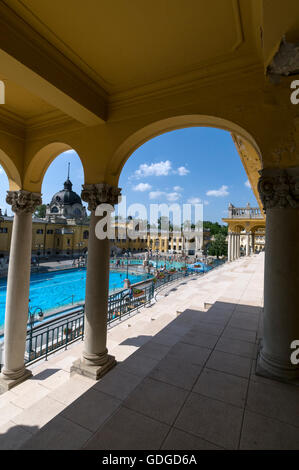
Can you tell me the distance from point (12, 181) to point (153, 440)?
610 cm

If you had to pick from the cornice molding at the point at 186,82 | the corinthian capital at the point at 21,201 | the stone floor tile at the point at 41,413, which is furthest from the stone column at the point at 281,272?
the corinthian capital at the point at 21,201

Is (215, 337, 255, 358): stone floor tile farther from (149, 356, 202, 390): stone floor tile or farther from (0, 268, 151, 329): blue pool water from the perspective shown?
(0, 268, 151, 329): blue pool water

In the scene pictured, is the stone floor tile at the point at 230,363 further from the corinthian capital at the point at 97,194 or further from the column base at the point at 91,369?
the corinthian capital at the point at 97,194

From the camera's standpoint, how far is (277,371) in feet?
10.9

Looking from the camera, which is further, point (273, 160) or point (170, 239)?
point (170, 239)

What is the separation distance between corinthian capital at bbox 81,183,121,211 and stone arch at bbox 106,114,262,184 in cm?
31

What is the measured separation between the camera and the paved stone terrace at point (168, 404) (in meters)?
2.39

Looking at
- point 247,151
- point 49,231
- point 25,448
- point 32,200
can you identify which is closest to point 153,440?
point 25,448

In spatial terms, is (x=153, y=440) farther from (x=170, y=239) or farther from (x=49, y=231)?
(x=170, y=239)

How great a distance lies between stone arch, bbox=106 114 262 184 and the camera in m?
4.04

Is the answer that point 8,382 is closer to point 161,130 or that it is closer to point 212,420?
point 212,420

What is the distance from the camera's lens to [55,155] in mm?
6086

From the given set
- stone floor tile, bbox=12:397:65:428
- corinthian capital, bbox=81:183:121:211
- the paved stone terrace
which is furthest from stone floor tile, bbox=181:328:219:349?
corinthian capital, bbox=81:183:121:211

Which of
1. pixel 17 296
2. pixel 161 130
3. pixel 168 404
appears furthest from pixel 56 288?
pixel 168 404
